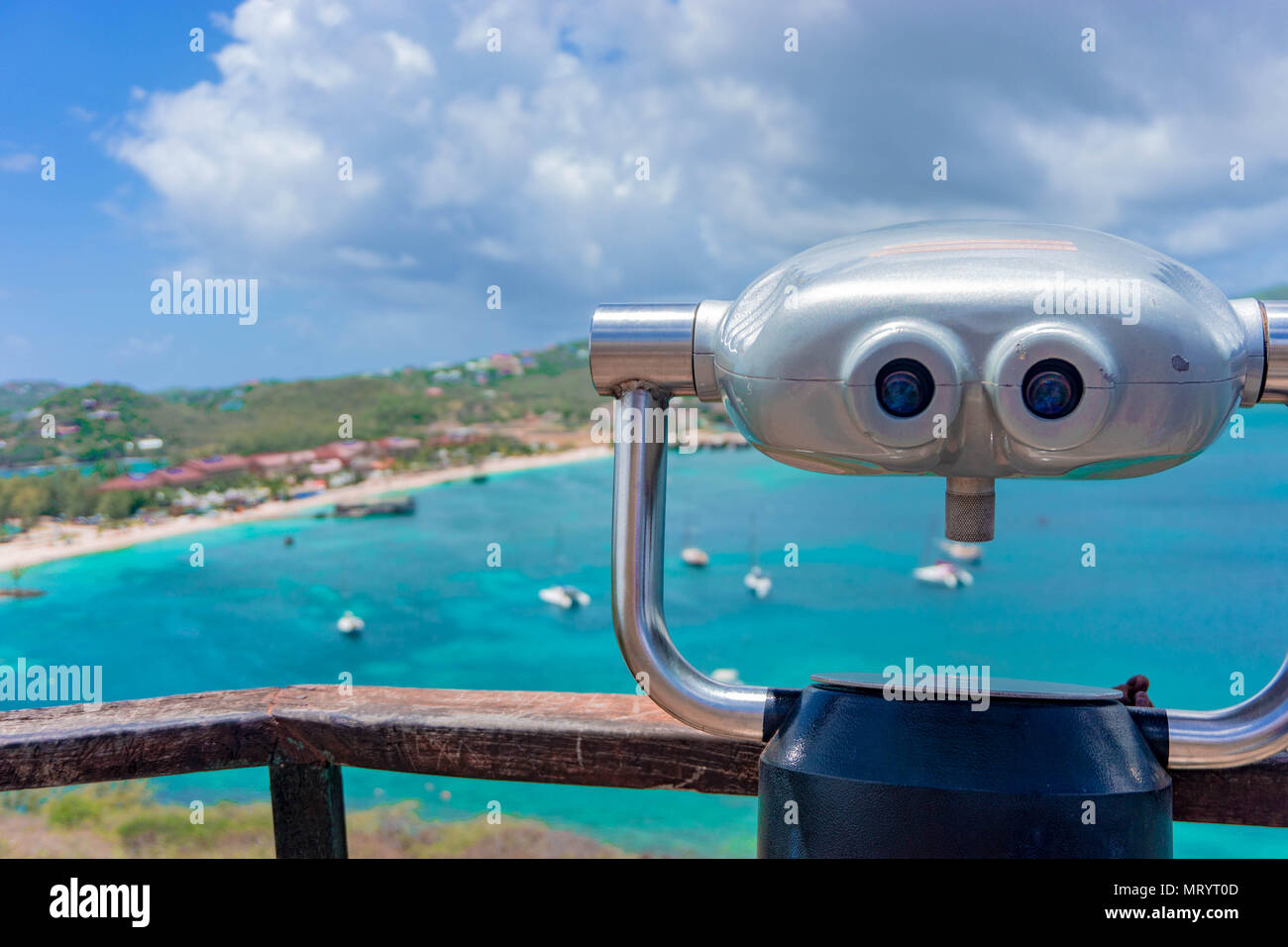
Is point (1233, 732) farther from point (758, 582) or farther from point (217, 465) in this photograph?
point (217, 465)

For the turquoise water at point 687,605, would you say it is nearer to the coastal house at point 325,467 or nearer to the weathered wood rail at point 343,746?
the coastal house at point 325,467

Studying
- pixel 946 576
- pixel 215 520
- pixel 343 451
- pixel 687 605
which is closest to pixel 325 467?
pixel 343 451

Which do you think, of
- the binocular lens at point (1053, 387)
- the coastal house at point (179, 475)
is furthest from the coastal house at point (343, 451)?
the binocular lens at point (1053, 387)

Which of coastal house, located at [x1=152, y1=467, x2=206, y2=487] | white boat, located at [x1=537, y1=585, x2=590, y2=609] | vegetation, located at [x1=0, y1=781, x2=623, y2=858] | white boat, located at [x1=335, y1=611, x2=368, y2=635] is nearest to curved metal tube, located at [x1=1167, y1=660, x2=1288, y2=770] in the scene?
vegetation, located at [x1=0, y1=781, x2=623, y2=858]

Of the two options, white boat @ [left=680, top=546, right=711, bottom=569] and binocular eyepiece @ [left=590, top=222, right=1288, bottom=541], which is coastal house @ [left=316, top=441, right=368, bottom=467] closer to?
white boat @ [left=680, top=546, right=711, bottom=569]

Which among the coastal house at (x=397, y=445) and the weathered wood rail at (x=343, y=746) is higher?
the coastal house at (x=397, y=445)

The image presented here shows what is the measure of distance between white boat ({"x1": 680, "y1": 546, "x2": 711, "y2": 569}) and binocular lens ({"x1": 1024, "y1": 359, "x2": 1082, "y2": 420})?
1327 inches

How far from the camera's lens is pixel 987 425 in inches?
24.5

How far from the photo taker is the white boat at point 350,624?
30859mm

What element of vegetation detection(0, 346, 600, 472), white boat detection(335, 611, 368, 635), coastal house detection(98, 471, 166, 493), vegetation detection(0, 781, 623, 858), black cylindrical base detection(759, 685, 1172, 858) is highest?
vegetation detection(0, 346, 600, 472)

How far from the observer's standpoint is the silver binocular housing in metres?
0.60

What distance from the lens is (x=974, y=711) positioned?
0.67 m

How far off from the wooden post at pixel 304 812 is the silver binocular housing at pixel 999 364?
0.70 metres
